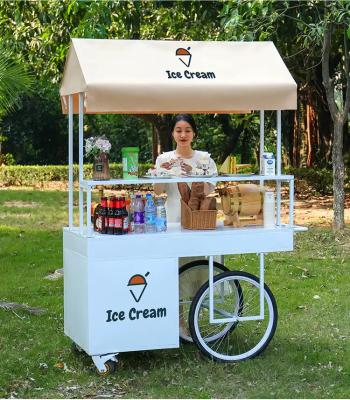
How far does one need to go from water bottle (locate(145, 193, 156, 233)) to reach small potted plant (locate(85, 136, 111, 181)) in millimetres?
313

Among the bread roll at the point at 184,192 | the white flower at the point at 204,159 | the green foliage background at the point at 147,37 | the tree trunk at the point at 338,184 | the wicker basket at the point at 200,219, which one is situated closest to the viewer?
the wicker basket at the point at 200,219

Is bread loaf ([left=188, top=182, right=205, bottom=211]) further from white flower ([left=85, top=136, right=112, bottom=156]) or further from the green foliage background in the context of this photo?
the green foliage background

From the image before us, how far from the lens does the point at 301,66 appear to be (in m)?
15.5

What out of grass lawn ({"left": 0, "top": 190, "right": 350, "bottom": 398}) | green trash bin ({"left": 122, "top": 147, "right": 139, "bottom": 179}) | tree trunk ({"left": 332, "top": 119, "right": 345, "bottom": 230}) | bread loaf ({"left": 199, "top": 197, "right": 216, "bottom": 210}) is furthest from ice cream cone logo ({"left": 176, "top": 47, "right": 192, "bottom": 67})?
tree trunk ({"left": 332, "top": 119, "right": 345, "bottom": 230})

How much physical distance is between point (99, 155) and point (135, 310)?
1017mm

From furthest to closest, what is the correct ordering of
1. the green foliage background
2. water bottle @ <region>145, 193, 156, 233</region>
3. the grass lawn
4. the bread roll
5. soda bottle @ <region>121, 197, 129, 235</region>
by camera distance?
the green foliage background → the bread roll → water bottle @ <region>145, 193, 156, 233</region> → soda bottle @ <region>121, 197, 129, 235</region> → the grass lawn

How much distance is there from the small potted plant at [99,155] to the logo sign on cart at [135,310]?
68cm

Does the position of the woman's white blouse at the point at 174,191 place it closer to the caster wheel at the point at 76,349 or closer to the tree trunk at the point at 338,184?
the caster wheel at the point at 76,349

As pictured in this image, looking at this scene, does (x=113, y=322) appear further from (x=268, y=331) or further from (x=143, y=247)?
(x=268, y=331)

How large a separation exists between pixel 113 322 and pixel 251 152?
67.1 ft

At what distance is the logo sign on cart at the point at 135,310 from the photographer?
5082mm

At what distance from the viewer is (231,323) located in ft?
19.1

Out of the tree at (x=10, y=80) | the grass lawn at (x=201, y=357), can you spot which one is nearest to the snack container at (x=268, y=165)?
the grass lawn at (x=201, y=357)

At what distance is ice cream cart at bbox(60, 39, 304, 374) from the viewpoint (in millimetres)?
5023
